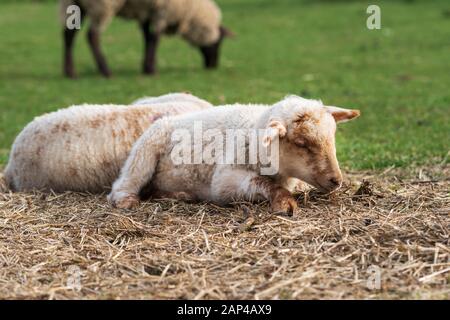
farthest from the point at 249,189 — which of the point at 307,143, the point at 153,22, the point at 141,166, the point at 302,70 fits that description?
the point at 153,22

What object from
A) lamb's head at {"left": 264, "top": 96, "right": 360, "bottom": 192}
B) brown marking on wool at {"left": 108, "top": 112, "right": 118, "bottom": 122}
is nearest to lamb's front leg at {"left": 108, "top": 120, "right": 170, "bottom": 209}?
brown marking on wool at {"left": 108, "top": 112, "right": 118, "bottom": 122}

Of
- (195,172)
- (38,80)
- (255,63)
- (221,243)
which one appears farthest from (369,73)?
(221,243)

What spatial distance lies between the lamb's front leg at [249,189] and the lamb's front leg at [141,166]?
22.5 inches

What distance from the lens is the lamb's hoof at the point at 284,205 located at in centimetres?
539

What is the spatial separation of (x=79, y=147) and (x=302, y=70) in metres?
9.79

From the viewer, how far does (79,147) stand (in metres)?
6.62

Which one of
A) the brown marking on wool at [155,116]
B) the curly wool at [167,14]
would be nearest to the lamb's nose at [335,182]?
the brown marking on wool at [155,116]

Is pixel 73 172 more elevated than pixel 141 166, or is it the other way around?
pixel 141 166

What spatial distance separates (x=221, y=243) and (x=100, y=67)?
11.3 m

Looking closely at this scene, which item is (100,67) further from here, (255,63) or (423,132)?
(423,132)

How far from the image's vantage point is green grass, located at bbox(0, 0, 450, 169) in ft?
31.9

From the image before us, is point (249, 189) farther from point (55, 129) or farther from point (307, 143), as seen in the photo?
point (55, 129)

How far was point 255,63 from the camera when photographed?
56.2ft

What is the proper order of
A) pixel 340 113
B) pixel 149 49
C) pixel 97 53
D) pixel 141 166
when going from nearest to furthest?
pixel 340 113 → pixel 141 166 → pixel 97 53 → pixel 149 49
